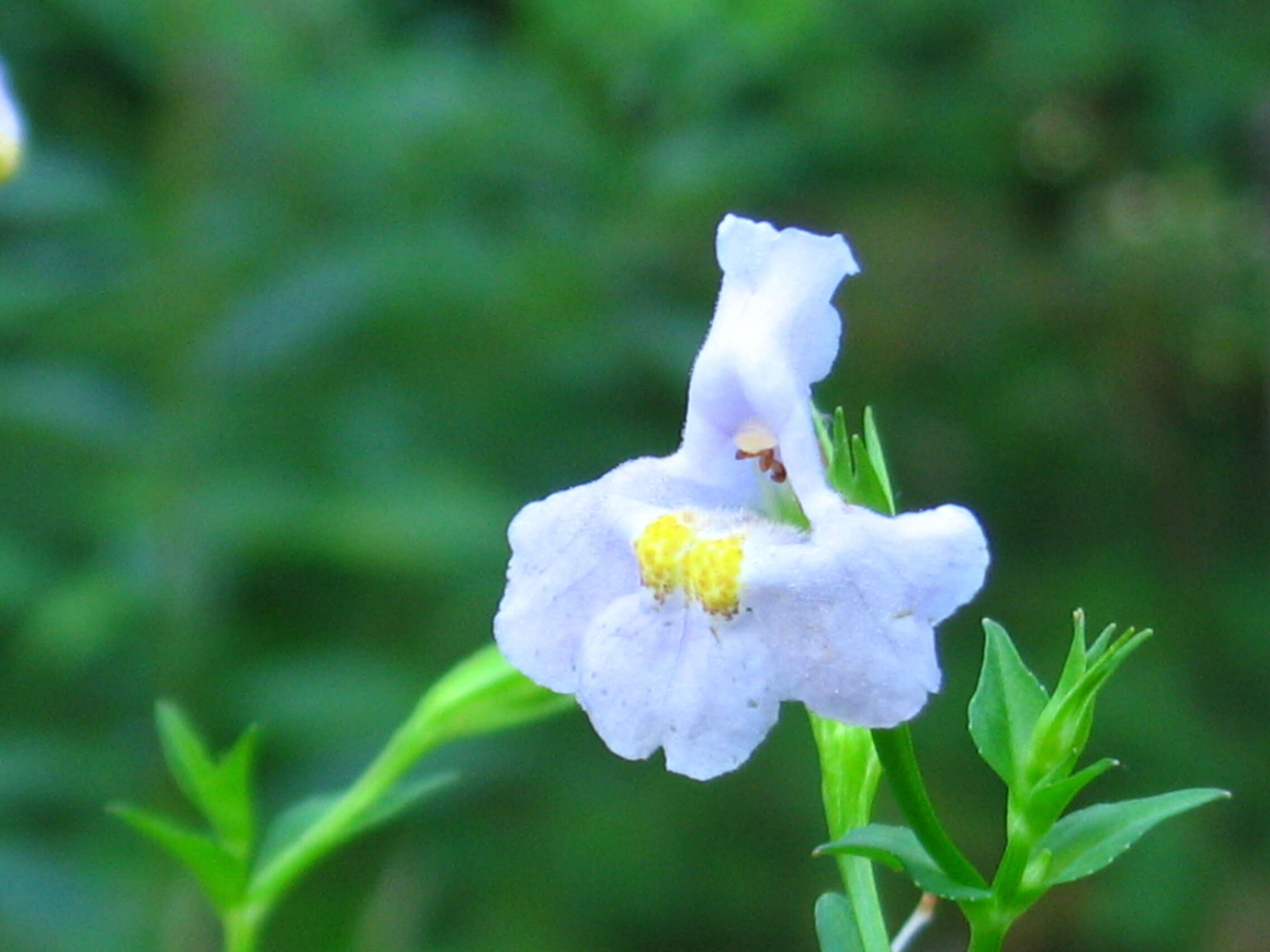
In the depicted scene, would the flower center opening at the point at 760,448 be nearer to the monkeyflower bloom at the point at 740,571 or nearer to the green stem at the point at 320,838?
the monkeyflower bloom at the point at 740,571

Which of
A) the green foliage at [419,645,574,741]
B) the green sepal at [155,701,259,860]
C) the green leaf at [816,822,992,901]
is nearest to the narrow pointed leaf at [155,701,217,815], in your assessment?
the green sepal at [155,701,259,860]

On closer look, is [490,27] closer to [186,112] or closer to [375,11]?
[375,11]

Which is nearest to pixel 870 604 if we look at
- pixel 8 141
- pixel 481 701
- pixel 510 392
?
pixel 481 701

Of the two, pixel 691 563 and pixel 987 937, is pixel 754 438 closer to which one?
pixel 691 563

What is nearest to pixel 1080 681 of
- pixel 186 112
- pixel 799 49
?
pixel 186 112

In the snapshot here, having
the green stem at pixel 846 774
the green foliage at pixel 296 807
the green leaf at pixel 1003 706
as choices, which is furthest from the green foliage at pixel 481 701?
the green leaf at pixel 1003 706

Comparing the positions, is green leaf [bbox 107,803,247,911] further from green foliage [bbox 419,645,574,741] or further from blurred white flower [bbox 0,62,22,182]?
blurred white flower [bbox 0,62,22,182]
